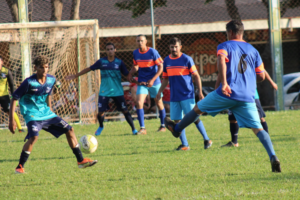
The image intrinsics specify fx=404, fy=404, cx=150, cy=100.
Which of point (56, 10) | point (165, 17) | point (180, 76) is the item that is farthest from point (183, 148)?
point (165, 17)

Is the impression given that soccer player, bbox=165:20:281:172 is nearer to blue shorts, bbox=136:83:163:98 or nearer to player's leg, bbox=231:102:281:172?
player's leg, bbox=231:102:281:172

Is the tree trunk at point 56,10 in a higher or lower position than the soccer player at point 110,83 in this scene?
higher

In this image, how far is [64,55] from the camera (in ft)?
38.1

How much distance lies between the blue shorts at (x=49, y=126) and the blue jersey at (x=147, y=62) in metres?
4.27

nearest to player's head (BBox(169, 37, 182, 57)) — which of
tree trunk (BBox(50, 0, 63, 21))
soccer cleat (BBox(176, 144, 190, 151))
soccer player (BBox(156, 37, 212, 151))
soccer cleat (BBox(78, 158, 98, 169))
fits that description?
soccer player (BBox(156, 37, 212, 151))

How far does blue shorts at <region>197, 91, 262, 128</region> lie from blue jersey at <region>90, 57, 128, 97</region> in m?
4.62

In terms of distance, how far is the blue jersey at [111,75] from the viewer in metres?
9.34

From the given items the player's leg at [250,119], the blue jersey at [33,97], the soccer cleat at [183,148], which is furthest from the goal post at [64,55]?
the player's leg at [250,119]

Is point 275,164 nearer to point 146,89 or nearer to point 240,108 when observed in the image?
point 240,108

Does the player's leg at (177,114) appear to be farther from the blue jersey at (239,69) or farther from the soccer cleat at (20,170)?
the soccer cleat at (20,170)

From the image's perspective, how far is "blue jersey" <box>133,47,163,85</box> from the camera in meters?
9.38

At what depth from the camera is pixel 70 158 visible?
252 inches

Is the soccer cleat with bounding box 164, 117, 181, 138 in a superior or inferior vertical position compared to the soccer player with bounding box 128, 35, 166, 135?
inferior

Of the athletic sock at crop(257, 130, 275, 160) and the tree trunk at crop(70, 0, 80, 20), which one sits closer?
the athletic sock at crop(257, 130, 275, 160)
